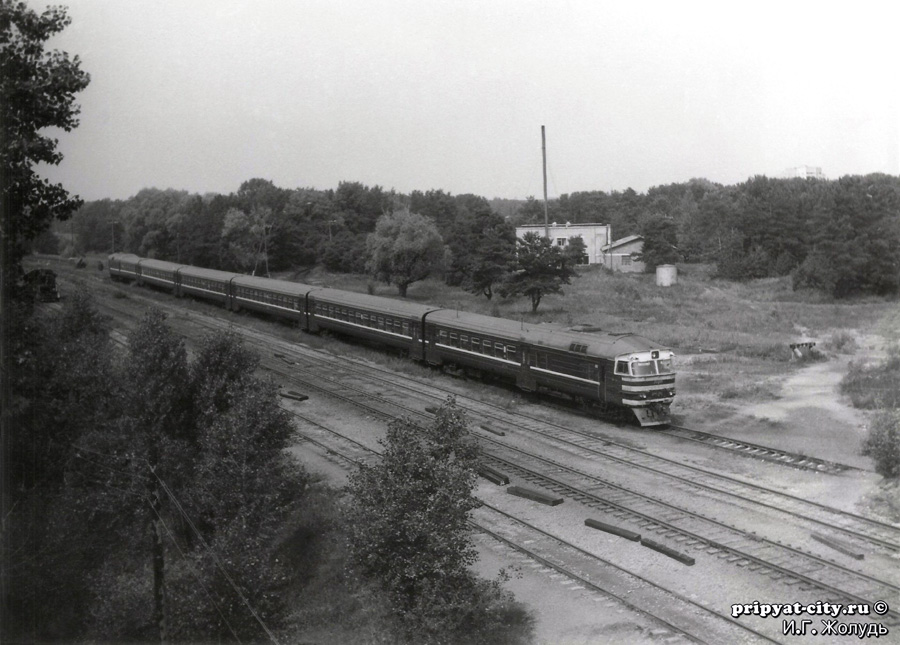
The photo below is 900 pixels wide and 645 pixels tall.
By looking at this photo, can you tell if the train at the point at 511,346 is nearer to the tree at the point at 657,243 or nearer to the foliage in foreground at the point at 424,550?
the foliage in foreground at the point at 424,550

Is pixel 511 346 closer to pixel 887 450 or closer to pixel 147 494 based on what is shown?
pixel 887 450

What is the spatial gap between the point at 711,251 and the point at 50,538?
90.9 m

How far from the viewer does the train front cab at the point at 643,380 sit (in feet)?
84.6

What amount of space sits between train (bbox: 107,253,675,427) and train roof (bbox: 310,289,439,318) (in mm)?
67

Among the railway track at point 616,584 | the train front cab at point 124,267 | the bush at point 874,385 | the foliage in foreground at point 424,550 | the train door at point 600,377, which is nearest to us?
the railway track at point 616,584

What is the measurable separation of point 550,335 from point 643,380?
4.89m

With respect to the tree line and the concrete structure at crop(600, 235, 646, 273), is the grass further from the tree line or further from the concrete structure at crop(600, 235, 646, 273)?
the concrete structure at crop(600, 235, 646, 273)

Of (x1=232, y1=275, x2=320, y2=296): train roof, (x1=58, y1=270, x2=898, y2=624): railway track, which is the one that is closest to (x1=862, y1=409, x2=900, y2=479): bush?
(x1=58, y1=270, x2=898, y2=624): railway track

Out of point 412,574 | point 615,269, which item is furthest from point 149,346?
point 615,269

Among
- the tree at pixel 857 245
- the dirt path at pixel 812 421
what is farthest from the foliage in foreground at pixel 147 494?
the tree at pixel 857 245

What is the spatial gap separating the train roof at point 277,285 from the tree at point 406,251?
46.7ft

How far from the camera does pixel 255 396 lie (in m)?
20.3

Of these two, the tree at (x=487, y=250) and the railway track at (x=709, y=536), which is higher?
the tree at (x=487, y=250)

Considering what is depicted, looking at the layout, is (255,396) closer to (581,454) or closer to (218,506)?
(218,506)
